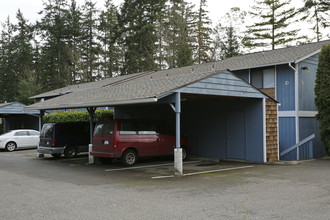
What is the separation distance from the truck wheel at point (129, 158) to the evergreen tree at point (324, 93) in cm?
829

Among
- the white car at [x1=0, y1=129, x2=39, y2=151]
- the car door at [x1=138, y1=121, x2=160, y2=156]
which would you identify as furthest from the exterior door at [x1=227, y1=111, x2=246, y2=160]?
the white car at [x1=0, y1=129, x2=39, y2=151]

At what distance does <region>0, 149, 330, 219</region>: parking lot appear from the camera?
22.4 feet

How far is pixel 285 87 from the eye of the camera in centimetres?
1767

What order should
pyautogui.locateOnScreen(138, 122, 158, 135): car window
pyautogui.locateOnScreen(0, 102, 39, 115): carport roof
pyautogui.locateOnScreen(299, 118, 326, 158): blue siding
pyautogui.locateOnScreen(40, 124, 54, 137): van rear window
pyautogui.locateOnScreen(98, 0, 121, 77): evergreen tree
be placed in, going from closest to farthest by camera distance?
pyautogui.locateOnScreen(138, 122, 158, 135): car window
pyautogui.locateOnScreen(40, 124, 54, 137): van rear window
pyautogui.locateOnScreen(299, 118, 326, 158): blue siding
pyautogui.locateOnScreen(0, 102, 39, 115): carport roof
pyautogui.locateOnScreen(98, 0, 121, 77): evergreen tree

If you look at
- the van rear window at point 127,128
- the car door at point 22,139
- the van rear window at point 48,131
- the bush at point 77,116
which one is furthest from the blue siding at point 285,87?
the car door at point 22,139

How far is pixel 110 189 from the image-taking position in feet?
31.2

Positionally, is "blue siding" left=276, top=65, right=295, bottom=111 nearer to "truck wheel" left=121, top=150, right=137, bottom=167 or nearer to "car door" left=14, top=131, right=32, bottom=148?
"truck wheel" left=121, top=150, right=137, bottom=167

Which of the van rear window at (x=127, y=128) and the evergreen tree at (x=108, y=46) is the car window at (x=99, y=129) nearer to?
the van rear window at (x=127, y=128)

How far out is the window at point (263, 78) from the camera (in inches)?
720

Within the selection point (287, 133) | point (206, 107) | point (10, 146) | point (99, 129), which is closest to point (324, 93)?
point (287, 133)

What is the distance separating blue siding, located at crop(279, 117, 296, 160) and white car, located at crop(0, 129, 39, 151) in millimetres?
15677

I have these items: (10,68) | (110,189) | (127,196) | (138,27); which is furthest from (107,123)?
(10,68)

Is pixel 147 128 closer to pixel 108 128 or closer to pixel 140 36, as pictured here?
pixel 108 128

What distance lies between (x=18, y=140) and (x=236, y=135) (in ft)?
48.6
